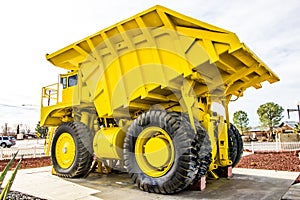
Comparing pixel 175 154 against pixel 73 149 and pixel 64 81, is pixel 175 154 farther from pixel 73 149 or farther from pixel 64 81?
pixel 64 81

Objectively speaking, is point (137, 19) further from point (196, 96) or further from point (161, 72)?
point (196, 96)

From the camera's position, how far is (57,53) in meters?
7.33

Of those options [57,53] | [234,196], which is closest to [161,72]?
[234,196]

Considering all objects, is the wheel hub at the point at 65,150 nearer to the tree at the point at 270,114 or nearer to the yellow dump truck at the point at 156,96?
the yellow dump truck at the point at 156,96

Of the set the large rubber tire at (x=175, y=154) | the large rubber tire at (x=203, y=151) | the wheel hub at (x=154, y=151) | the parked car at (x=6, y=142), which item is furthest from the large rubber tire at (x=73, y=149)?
the parked car at (x=6, y=142)

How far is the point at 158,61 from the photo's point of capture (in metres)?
5.64

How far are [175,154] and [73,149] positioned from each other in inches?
150

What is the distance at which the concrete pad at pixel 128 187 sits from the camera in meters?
5.22

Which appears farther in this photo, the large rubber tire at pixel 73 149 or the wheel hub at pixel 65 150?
the wheel hub at pixel 65 150

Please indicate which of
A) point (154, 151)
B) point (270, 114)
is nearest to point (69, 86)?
point (154, 151)

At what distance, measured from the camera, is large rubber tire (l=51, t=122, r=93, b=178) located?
7250 mm

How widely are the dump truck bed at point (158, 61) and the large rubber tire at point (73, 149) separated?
1.08 metres

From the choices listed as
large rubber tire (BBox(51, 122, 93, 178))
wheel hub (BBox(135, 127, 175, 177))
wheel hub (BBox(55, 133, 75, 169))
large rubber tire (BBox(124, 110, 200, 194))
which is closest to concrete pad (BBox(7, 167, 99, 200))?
large rubber tire (BBox(51, 122, 93, 178))

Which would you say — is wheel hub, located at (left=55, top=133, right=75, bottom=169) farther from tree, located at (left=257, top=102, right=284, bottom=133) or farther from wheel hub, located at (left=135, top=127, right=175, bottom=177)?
tree, located at (left=257, top=102, right=284, bottom=133)
